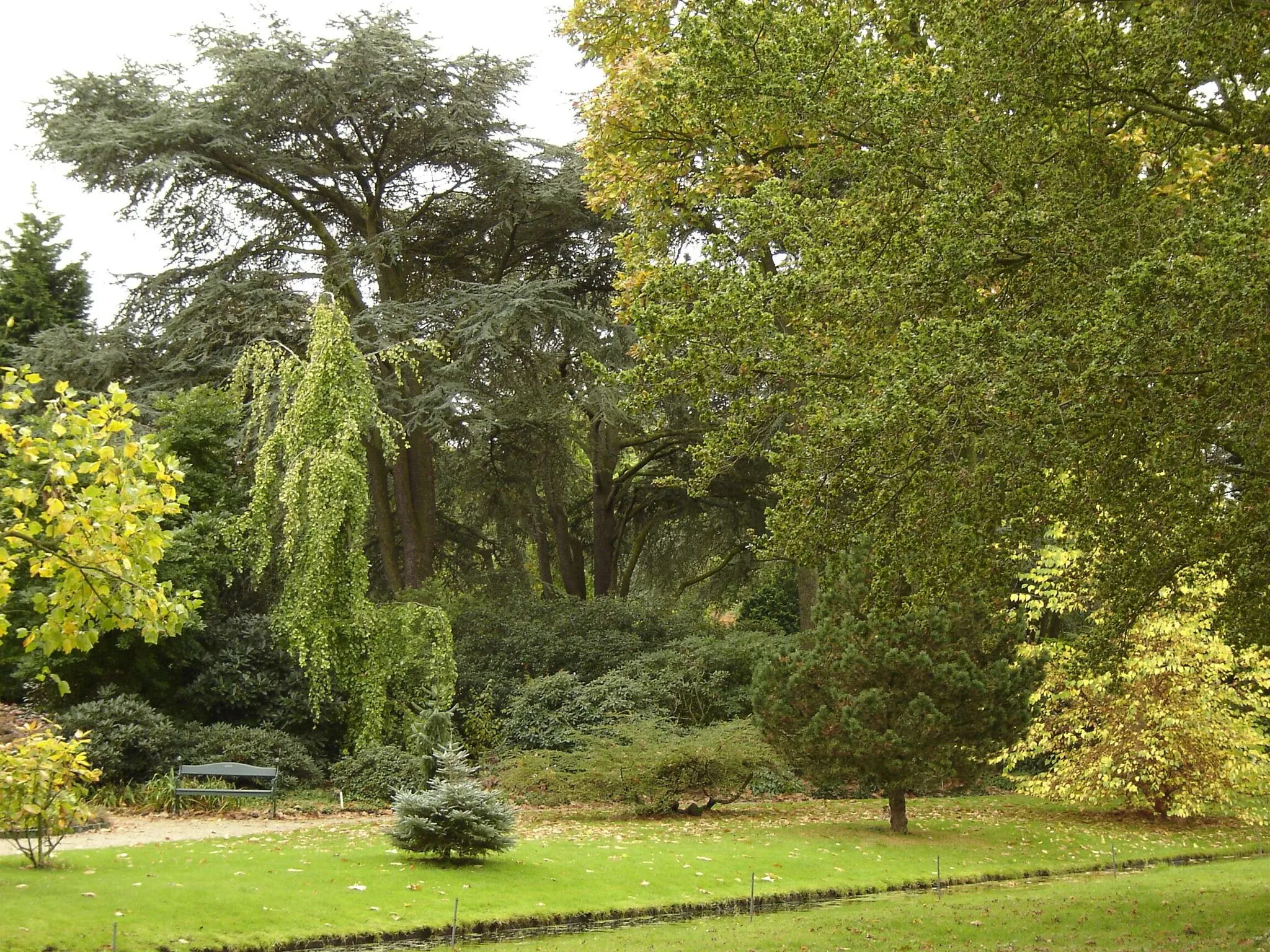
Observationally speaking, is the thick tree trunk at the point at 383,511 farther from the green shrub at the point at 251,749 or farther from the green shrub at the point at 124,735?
the green shrub at the point at 124,735

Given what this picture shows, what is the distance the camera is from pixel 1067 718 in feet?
60.3

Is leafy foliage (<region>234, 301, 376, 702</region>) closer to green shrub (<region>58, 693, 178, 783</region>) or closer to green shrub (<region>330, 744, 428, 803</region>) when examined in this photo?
green shrub (<region>330, 744, 428, 803</region>)

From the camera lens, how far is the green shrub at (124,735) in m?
16.7

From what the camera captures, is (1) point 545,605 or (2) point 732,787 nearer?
(2) point 732,787

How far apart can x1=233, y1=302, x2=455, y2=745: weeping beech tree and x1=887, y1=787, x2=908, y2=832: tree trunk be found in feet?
23.5

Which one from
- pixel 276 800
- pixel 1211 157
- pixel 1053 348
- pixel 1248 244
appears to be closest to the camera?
pixel 1248 244

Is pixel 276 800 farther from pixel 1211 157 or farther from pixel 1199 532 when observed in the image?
pixel 1211 157

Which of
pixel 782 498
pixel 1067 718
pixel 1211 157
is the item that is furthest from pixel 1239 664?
pixel 782 498

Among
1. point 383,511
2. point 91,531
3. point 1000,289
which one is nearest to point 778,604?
point 383,511

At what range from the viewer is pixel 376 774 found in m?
18.3

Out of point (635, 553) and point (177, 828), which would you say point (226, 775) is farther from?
point (635, 553)

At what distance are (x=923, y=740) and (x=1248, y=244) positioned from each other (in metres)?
10.4

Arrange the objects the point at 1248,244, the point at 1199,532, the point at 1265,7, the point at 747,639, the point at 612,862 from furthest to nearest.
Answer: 1. the point at 747,639
2. the point at 612,862
3. the point at 1199,532
4. the point at 1265,7
5. the point at 1248,244

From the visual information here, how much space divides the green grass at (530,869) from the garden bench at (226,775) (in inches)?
60.2
